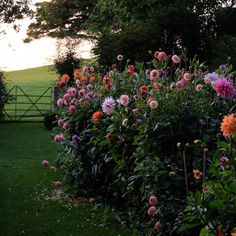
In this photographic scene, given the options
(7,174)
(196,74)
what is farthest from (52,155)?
(196,74)

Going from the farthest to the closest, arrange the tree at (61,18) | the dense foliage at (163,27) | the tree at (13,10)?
the tree at (61,18) < the tree at (13,10) < the dense foliage at (163,27)

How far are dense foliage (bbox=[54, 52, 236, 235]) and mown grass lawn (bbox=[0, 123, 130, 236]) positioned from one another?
30 cm

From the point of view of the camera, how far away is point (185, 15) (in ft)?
58.7

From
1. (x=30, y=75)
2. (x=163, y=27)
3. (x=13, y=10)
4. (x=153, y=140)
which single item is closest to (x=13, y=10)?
(x=13, y=10)

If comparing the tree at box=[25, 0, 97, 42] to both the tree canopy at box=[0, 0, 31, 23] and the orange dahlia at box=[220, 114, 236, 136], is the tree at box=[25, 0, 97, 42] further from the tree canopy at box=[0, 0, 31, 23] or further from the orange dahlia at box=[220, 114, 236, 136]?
the orange dahlia at box=[220, 114, 236, 136]

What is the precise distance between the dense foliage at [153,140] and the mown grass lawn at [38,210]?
0.98ft

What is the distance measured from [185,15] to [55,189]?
41.9 ft

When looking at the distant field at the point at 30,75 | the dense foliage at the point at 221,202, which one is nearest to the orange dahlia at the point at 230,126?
the dense foliage at the point at 221,202

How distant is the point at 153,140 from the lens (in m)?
4.18

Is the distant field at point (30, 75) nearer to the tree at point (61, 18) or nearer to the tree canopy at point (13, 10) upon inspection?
the tree at point (61, 18)

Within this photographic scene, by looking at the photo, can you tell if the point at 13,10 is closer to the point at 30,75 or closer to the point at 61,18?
the point at 61,18

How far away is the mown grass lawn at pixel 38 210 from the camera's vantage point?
464cm

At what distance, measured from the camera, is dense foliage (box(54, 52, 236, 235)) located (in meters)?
3.90

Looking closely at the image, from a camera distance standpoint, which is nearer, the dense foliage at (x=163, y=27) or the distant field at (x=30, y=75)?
the dense foliage at (x=163, y=27)
